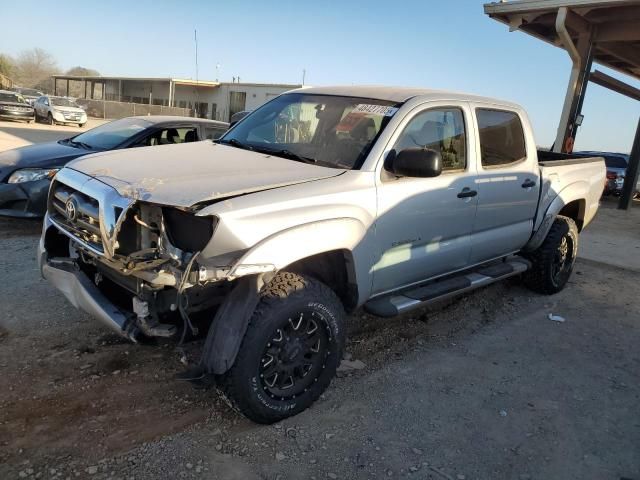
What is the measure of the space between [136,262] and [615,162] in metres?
19.0

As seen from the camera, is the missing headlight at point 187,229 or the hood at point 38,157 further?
the hood at point 38,157

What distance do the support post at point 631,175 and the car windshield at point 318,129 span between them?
12760 millimetres

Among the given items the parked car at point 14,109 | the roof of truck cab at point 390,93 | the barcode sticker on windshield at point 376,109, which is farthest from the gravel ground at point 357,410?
the parked car at point 14,109

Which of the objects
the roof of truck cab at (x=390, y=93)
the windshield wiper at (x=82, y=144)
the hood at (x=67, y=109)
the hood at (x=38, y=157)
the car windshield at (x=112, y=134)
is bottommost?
the hood at (x=67, y=109)

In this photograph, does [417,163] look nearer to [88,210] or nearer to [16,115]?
[88,210]

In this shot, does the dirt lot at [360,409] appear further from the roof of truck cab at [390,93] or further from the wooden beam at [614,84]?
the wooden beam at [614,84]

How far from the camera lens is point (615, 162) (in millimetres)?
17875

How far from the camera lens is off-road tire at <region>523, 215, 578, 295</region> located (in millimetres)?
5457

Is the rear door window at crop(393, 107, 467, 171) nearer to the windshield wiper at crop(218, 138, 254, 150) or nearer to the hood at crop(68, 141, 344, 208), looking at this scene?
the hood at crop(68, 141, 344, 208)

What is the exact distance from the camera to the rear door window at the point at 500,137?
4312 mm

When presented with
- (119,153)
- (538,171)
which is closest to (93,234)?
(119,153)

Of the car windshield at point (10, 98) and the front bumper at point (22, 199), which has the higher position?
the car windshield at point (10, 98)

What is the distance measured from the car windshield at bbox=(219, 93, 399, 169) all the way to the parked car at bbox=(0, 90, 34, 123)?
26.0m

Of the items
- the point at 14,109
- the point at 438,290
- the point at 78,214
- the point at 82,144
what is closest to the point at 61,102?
the point at 14,109
